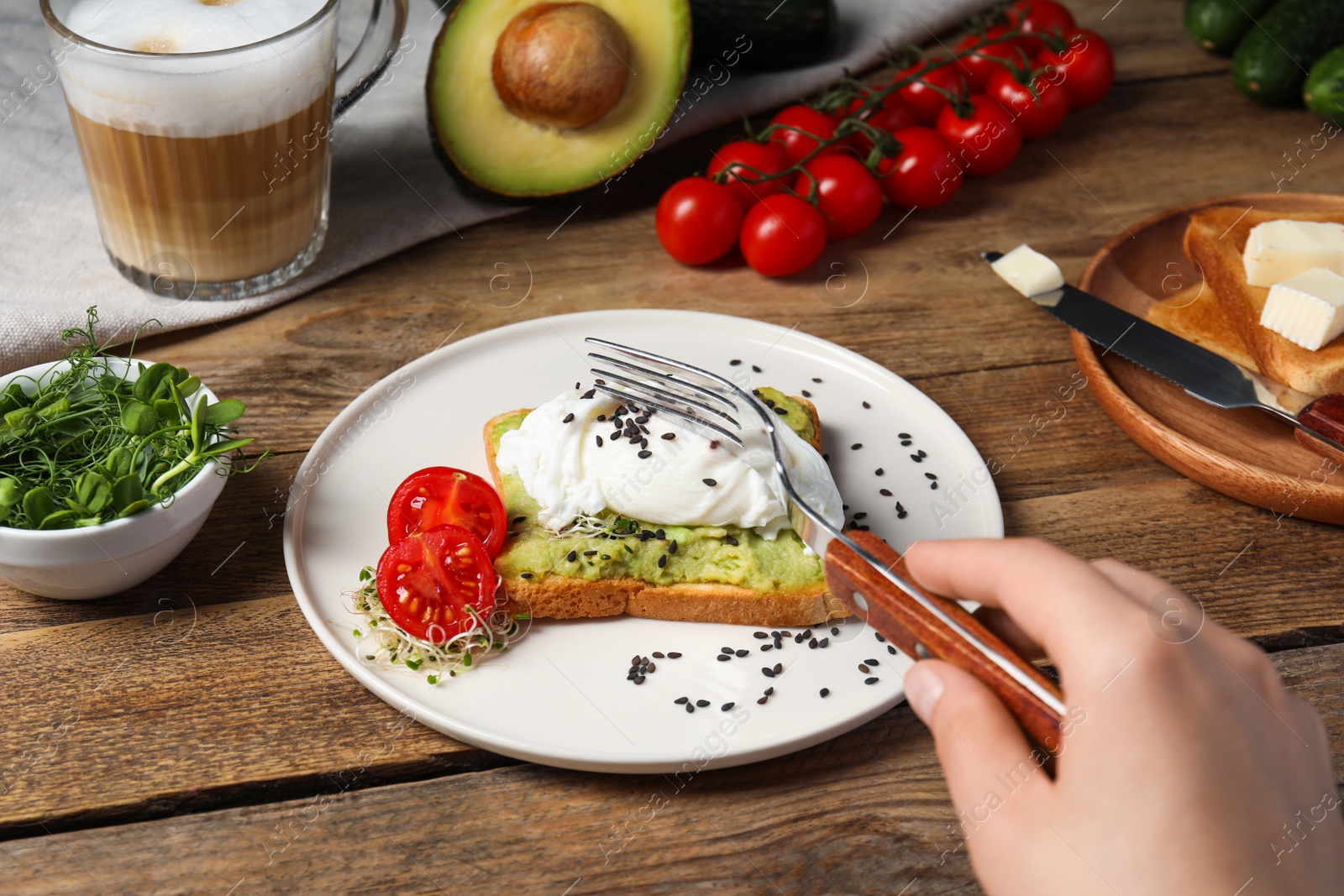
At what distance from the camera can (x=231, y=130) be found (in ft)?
7.70

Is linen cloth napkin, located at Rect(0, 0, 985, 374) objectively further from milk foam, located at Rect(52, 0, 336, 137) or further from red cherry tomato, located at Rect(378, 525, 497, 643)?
red cherry tomato, located at Rect(378, 525, 497, 643)

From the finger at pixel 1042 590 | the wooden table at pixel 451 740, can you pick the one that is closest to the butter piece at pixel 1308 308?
the wooden table at pixel 451 740

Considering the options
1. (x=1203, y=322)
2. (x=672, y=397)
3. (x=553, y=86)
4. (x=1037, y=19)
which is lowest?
(x=1203, y=322)

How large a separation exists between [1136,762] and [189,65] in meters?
2.18

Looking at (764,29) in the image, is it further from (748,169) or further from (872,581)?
(872,581)

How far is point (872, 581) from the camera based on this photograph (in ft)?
4.92

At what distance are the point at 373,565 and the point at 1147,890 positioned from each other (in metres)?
1.42

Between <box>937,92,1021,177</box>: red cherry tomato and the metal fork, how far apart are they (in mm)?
1439

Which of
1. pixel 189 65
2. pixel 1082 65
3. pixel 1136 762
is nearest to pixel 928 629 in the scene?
pixel 1136 762

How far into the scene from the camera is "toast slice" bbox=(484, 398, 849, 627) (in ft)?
6.21

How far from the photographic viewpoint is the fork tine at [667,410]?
193cm

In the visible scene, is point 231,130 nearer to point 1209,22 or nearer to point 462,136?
Result: point 462,136

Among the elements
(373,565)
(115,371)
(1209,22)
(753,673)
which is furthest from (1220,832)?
(1209,22)

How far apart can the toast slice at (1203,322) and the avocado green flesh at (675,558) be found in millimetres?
1270
